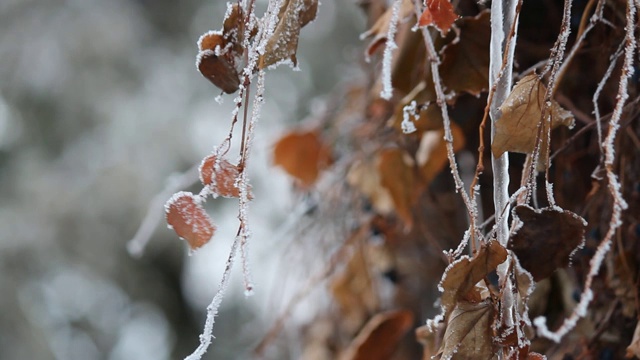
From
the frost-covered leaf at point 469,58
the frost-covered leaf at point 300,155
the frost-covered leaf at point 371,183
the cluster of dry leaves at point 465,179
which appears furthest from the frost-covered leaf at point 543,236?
the frost-covered leaf at point 300,155

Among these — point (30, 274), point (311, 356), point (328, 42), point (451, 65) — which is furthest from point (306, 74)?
point (451, 65)

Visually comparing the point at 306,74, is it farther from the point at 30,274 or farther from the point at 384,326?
the point at 384,326

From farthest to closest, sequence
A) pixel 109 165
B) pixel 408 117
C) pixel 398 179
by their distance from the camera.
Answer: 1. pixel 109 165
2. pixel 398 179
3. pixel 408 117

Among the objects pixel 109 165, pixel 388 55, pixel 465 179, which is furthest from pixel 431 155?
pixel 109 165

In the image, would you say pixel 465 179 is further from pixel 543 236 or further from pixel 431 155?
pixel 543 236

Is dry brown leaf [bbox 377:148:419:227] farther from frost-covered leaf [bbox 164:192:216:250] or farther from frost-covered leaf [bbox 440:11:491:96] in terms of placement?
frost-covered leaf [bbox 164:192:216:250]

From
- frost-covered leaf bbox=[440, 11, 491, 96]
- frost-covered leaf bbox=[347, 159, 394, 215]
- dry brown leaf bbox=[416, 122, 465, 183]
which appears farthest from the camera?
frost-covered leaf bbox=[347, 159, 394, 215]

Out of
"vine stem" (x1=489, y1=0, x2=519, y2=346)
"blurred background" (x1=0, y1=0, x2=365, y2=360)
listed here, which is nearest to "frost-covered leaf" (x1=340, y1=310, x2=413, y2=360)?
"vine stem" (x1=489, y1=0, x2=519, y2=346)
